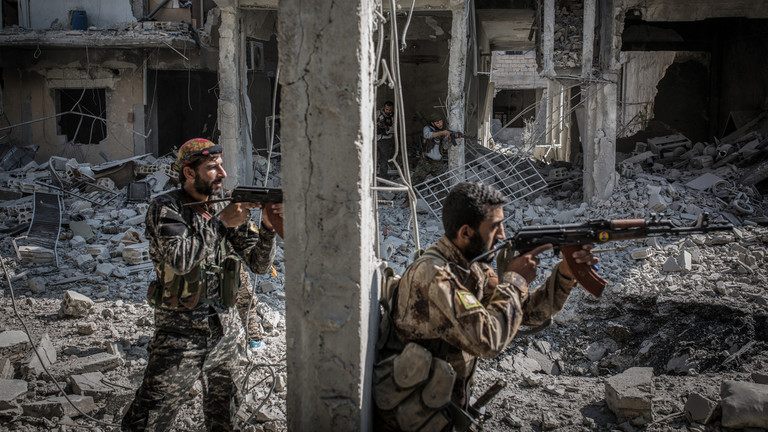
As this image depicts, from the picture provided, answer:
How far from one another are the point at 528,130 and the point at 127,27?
16.1m

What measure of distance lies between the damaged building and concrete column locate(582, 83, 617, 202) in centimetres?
3

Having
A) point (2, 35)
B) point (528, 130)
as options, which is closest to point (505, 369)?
point (2, 35)

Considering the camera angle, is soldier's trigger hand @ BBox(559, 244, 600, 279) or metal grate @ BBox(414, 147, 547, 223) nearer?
soldier's trigger hand @ BBox(559, 244, 600, 279)

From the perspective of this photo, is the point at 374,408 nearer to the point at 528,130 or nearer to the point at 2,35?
the point at 2,35

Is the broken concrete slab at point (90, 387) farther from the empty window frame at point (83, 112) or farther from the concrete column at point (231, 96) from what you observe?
the empty window frame at point (83, 112)

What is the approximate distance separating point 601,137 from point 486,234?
23.8 ft

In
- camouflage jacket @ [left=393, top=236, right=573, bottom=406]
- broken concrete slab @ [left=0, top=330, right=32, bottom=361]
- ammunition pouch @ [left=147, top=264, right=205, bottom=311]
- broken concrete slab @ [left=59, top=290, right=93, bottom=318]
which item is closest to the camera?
camouflage jacket @ [left=393, top=236, right=573, bottom=406]

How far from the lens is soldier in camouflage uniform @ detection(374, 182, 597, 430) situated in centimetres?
231

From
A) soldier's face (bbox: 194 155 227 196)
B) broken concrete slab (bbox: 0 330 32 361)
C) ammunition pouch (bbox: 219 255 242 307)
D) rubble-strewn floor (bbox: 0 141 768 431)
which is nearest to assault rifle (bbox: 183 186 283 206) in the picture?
soldier's face (bbox: 194 155 227 196)

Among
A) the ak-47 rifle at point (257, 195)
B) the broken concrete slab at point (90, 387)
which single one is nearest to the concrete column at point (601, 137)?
the ak-47 rifle at point (257, 195)

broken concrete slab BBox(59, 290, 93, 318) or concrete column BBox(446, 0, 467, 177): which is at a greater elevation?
concrete column BBox(446, 0, 467, 177)

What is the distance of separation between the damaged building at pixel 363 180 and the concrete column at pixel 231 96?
0.03 metres

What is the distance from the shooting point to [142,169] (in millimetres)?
11469

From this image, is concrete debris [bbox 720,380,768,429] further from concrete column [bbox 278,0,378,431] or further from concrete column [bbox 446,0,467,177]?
concrete column [bbox 446,0,467,177]
